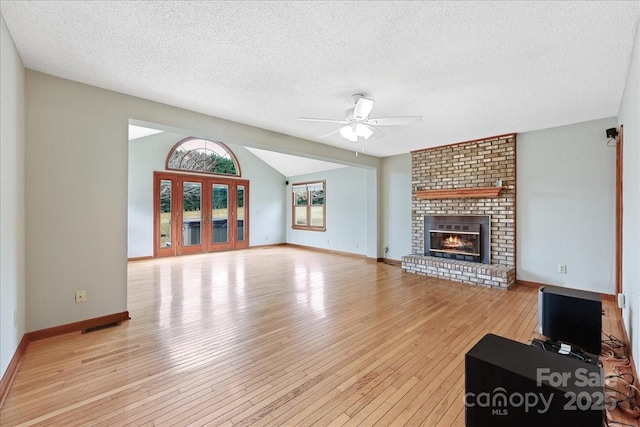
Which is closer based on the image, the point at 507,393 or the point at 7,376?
the point at 507,393

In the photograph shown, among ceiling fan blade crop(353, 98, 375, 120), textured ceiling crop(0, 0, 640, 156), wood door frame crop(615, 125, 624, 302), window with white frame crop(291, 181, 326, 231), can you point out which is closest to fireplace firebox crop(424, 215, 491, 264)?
wood door frame crop(615, 125, 624, 302)

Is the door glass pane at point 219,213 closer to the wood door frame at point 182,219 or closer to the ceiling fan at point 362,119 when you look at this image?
the wood door frame at point 182,219

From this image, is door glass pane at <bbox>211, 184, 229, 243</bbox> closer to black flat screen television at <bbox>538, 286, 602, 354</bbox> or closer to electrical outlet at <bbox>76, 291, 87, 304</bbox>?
electrical outlet at <bbox>76, 291, 87, 304</bbox>

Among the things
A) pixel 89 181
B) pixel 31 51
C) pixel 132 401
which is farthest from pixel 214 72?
pixel 132 401

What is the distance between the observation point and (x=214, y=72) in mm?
2619

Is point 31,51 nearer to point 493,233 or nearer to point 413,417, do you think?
point 413,417

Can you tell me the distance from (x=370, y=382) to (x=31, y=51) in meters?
3.72

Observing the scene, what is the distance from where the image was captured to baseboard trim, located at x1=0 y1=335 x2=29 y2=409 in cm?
182

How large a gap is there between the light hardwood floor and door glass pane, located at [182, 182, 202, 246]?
342 cm

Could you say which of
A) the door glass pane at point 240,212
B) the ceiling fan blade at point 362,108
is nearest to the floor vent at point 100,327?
the ceiling fan blade at point 362,108

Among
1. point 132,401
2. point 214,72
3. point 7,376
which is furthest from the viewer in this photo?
point 214,72

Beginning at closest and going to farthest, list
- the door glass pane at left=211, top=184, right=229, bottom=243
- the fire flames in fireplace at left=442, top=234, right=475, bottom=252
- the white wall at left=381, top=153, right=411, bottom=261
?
the fire flames in fireplace at left=442, top=234, right=475, bottom=252
the white wall at left=381, top=153, right=411, bottom=261
the door glass pane at left=211, top=184, right=229, bottom=243

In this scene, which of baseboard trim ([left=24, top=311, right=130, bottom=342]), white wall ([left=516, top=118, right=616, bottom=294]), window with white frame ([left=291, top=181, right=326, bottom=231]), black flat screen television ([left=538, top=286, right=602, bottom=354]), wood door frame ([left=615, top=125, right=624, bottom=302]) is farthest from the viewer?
window with white frame ([left=291, top=181, right=326, bottom=231])

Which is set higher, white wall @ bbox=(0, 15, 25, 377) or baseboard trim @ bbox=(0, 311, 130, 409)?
white wall @ bbox=(0, 15, 25, 377)
